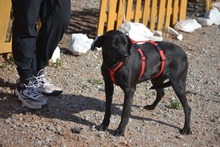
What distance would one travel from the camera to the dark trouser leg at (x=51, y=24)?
14.3ft

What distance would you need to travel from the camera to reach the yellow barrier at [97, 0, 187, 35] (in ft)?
23.4

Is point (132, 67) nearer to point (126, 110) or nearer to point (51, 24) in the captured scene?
point (126, 110)

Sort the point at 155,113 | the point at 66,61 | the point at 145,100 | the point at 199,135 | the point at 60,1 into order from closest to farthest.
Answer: the point at 60,1, the point at 199,135, the point at 155,113, the point at 145,100, the point at 66,61

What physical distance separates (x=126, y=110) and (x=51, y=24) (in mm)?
1157

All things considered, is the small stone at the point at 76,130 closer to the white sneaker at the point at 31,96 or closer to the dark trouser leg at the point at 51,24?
the white sneaker at the point at 31,96

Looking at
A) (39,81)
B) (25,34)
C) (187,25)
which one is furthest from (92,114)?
(187,25)

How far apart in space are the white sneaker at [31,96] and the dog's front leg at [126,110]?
34.6 inches

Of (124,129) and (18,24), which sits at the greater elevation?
(18,24)

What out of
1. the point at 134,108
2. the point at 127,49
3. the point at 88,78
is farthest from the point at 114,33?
the point at 88,78

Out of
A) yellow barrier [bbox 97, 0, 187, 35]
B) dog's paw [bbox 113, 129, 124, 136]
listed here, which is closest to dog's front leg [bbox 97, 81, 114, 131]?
dog's paw [bbox 113, 129, 124, 136]

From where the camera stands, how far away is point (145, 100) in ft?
17.8

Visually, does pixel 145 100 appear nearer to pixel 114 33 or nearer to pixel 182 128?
pixel 182 128

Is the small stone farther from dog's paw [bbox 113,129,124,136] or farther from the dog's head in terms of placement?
the dog's head

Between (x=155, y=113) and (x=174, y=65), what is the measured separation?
772mm
